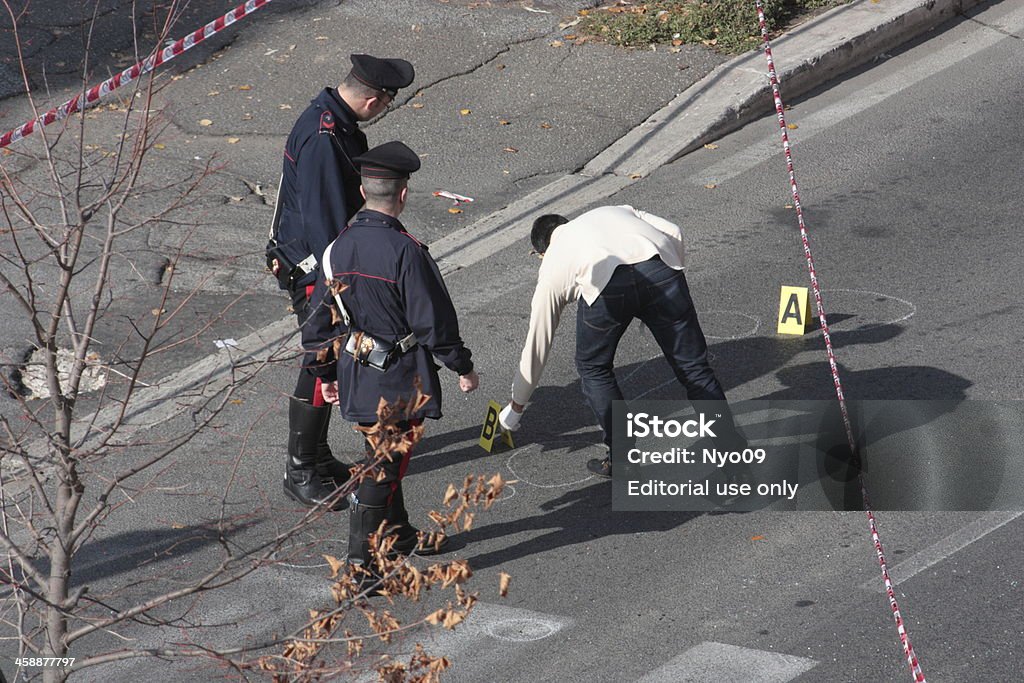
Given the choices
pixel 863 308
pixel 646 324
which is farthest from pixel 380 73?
pixel 863 308

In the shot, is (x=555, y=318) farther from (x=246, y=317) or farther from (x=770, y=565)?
(x=246, y=317)

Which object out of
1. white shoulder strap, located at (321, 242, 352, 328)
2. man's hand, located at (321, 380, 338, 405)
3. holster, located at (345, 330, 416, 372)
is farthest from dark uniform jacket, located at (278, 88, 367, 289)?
holster, located at (345, 330, 416, 372)

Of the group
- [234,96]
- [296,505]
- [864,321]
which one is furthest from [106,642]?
[234,96]

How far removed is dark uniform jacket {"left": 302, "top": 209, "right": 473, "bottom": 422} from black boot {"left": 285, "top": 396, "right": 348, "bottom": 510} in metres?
0.78

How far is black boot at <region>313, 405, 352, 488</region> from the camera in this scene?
21.3ft

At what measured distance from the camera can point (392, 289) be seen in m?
5.50

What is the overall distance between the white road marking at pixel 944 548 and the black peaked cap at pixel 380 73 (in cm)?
323

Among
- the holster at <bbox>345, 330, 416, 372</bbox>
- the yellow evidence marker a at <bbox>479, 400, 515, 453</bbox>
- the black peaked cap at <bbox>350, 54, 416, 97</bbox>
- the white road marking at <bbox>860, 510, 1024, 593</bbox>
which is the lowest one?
the white road marking at <bbox>860, 510, 1024, 593</bbox>

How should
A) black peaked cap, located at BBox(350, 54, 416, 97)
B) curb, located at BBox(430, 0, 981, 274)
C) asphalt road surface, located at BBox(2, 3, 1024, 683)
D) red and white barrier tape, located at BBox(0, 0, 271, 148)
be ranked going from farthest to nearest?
red and white barrier tape, located at BBox(0, 0, 271, 148) < curb, located at BBox(430, 0, 981, 274) < black peaked cap, located at BBox(350, 54, 416, 97) < asphalt road surface, located at BBox(2, 3, 1024, 683)

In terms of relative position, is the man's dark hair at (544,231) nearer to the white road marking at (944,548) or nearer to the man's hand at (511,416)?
the man's hand at (511,416)

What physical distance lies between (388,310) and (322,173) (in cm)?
94

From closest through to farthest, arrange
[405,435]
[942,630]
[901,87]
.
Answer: [405,435] → [942,630] → [901,87]

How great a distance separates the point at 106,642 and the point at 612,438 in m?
2.61

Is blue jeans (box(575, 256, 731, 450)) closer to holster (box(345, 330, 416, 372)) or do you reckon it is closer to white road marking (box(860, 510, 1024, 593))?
holster (box(345, 330, 416, 372))
